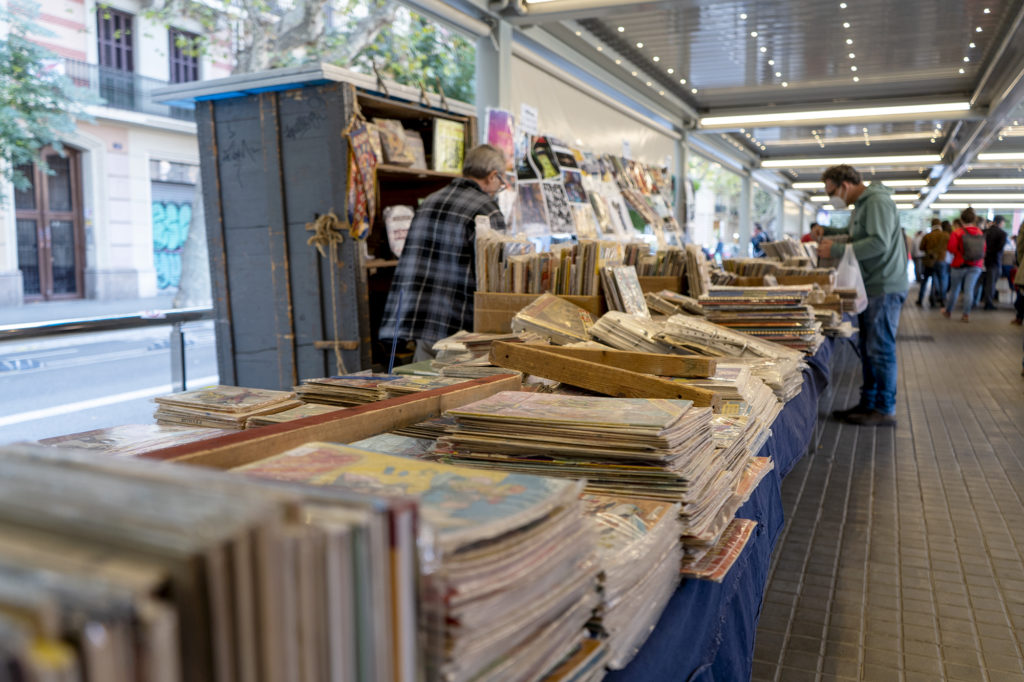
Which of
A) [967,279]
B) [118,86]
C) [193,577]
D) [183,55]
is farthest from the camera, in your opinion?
[967,279]

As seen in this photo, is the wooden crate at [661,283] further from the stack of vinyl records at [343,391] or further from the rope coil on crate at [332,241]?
the stack of vinyl records at [343,391]

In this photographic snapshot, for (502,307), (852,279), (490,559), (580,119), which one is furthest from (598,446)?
(580,119)

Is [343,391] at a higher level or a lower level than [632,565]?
higher

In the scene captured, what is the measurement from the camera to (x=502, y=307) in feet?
9.74

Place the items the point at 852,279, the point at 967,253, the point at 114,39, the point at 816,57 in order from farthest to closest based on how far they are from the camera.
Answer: the point at 967,253 → the point at 816,57 → the point at 114,39 → the point at 852,279

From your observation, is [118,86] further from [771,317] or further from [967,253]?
[967,253]

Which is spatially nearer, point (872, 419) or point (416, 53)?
point (872, 419)

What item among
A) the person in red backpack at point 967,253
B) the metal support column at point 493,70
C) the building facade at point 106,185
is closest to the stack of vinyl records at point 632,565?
the building facade at point 106,185

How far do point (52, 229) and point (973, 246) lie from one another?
1240 cm

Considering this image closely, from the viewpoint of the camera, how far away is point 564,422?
1190 millimetres

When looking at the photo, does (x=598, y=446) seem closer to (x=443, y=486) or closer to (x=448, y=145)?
(x=443, y=486)

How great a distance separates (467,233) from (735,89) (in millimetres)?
6593

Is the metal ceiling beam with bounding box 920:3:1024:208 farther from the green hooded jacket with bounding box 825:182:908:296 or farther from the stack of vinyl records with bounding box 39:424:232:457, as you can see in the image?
the stack of vinyl records with bounding box 39:424:232:457

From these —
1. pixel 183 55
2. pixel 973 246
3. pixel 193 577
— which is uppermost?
pixel 183 55
